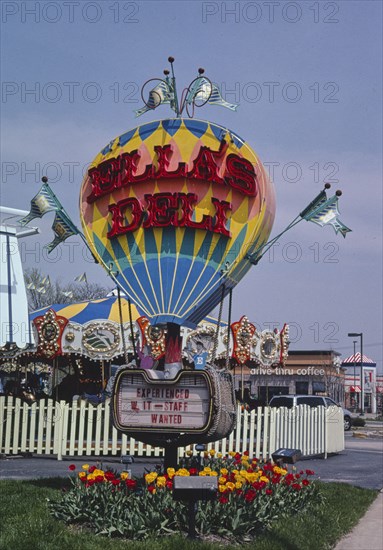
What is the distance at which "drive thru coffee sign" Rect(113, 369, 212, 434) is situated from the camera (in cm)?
877

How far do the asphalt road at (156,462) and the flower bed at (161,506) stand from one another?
435 centimetres

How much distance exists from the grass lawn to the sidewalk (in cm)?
10

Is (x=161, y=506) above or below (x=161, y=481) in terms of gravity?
below

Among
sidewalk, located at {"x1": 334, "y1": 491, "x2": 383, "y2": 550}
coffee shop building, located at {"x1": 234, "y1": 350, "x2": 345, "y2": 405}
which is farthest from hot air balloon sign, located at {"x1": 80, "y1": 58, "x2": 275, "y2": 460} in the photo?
coffee shop building, located at {"x1": 234, "y1": 350, "x2": 345, "y2": 405}

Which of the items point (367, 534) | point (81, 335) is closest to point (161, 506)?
point (367, 534)

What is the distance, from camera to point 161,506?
8.20 meters

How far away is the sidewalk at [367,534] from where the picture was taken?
28.1 feet

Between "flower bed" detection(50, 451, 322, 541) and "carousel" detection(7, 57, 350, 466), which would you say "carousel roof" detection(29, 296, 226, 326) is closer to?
"carousel" detection(7, 57, 350, 466)

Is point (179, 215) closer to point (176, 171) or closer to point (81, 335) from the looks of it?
point (176, 171)

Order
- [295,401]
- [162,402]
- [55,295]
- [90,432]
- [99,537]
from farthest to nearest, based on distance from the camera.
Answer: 1. [55,295]
2. [295,401]
3. [90,432]
4. [162,402]
5. [99,537]

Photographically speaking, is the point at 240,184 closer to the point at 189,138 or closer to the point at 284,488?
the point at 189,138

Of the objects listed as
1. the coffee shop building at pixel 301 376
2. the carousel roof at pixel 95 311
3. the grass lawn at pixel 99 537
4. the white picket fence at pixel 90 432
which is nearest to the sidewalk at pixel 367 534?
the grass lawn at pixel 99 537

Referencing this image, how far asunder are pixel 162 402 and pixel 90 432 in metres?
8.60

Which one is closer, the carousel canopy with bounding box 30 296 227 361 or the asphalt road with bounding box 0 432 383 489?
the asphalt road with bounding box 0 432 383 489
